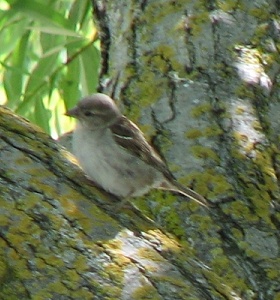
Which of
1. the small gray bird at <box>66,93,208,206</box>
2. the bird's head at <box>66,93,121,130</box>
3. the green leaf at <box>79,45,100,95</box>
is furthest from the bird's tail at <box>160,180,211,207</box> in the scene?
the green leaf at <box>79,45,100,95</box>

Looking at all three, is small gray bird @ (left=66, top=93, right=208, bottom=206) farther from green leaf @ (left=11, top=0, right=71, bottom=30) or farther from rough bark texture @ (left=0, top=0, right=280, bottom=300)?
green leaf @ (left=11, top=0, right=71, bottom=30)

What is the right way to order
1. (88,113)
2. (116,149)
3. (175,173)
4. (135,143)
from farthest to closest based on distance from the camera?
1. (88,113)
2. (116,149)
3. (135,143)
4. (175,173)

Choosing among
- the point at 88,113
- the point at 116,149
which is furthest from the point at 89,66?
the point at 116,149

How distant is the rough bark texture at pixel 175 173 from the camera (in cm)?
215

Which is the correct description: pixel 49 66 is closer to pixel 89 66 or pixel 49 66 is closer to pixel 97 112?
A: pixel 89 66

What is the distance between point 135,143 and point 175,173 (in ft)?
0.79

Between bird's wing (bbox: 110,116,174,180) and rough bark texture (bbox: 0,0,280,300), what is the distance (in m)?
0.04

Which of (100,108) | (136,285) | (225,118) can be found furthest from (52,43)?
(136,285)

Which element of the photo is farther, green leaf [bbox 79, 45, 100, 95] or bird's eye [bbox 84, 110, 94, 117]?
green leaf [bbox 79, 45, 100, 95]

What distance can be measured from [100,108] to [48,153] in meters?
0.77

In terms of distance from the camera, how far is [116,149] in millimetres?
3203

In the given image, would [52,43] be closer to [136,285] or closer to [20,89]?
[20,89]

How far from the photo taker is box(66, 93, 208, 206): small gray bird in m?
3.01

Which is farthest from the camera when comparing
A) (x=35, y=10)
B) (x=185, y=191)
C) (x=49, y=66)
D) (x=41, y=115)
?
(x=49, y=66)
